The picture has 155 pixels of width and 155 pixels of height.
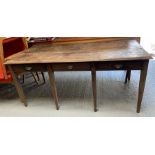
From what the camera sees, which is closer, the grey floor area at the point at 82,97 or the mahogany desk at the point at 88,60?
the mahogany desk at the point at 88,60

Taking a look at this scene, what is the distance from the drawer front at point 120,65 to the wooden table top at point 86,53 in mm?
51

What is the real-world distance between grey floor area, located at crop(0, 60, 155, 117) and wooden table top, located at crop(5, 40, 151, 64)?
0.47m

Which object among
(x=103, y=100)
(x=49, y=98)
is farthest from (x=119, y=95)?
(x=49, y=98)

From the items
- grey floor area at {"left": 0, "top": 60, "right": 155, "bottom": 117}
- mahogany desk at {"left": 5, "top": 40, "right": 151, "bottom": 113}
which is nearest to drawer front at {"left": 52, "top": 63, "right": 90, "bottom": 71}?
mahogany desk at {"left": 5, "top": 40, "right": 151, "bottom": 113}

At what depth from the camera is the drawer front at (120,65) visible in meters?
1.38

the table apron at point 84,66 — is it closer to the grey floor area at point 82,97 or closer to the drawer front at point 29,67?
the drawer front at point 29,67

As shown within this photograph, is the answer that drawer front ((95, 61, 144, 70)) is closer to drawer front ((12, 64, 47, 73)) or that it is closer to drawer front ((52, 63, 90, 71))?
drawer front ((52, 63, 90, 71))

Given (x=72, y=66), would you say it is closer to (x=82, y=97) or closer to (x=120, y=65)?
(x=120, y=65)

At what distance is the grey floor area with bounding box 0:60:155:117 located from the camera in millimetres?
1629

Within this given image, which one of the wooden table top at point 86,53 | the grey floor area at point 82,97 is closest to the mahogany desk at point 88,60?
the wooden table top at point 86,53

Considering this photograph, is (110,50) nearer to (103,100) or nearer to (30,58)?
A: (103,100)

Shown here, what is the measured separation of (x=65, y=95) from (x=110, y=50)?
686 millimetres
